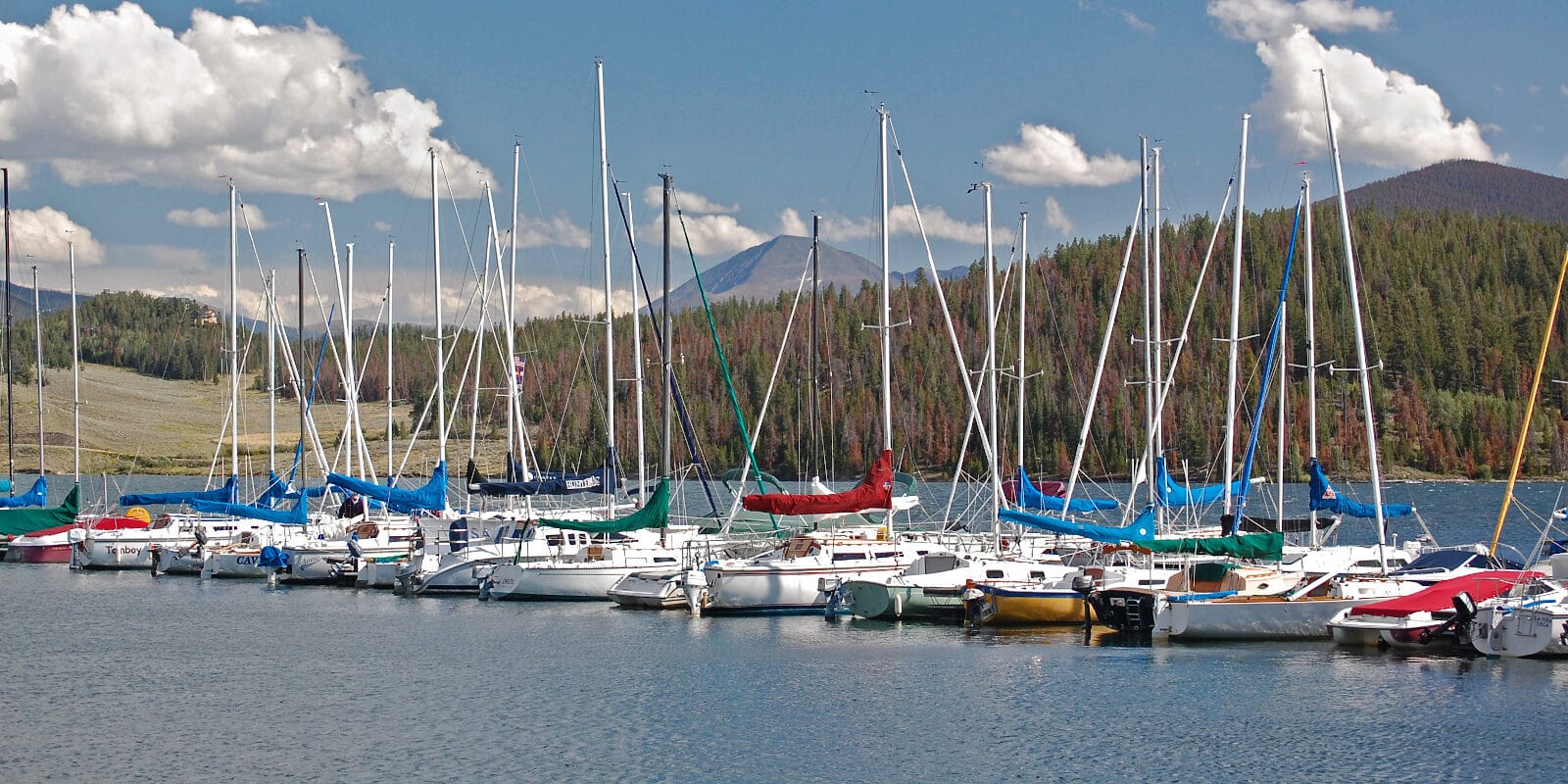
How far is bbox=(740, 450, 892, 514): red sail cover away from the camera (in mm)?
46312

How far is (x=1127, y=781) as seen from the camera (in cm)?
2505

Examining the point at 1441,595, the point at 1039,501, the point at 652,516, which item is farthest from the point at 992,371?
the point at 1441,595

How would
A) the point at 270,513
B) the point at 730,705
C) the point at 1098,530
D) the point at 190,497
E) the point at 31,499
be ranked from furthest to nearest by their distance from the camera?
the point at 31,499 < the point at 190,497 < the point at 270,513 < the point at 1098,530 < the point at 730,705

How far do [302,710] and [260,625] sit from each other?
50.3 ft

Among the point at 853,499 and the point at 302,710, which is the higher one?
the point at 853,499

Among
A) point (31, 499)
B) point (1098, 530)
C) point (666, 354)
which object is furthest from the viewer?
point (31, 499)

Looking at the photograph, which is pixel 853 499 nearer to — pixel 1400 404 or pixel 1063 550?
pixel 1063 550

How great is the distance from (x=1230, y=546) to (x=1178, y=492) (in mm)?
13227

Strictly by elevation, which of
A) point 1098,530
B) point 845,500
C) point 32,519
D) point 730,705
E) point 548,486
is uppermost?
point 548,486

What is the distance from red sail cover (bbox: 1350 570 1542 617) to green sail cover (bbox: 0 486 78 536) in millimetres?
51699

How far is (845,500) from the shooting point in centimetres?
4697

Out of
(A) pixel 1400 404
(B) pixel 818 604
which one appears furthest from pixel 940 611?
(A) pixel 1400 404

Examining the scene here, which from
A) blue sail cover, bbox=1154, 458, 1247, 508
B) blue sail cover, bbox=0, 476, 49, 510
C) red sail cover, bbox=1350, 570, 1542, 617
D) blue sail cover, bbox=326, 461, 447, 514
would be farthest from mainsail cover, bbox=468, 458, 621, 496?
red sail cover, bbox=1350, 570, 1542, 617

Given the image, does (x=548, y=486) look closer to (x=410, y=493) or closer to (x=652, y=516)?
(x=410, y=493)
